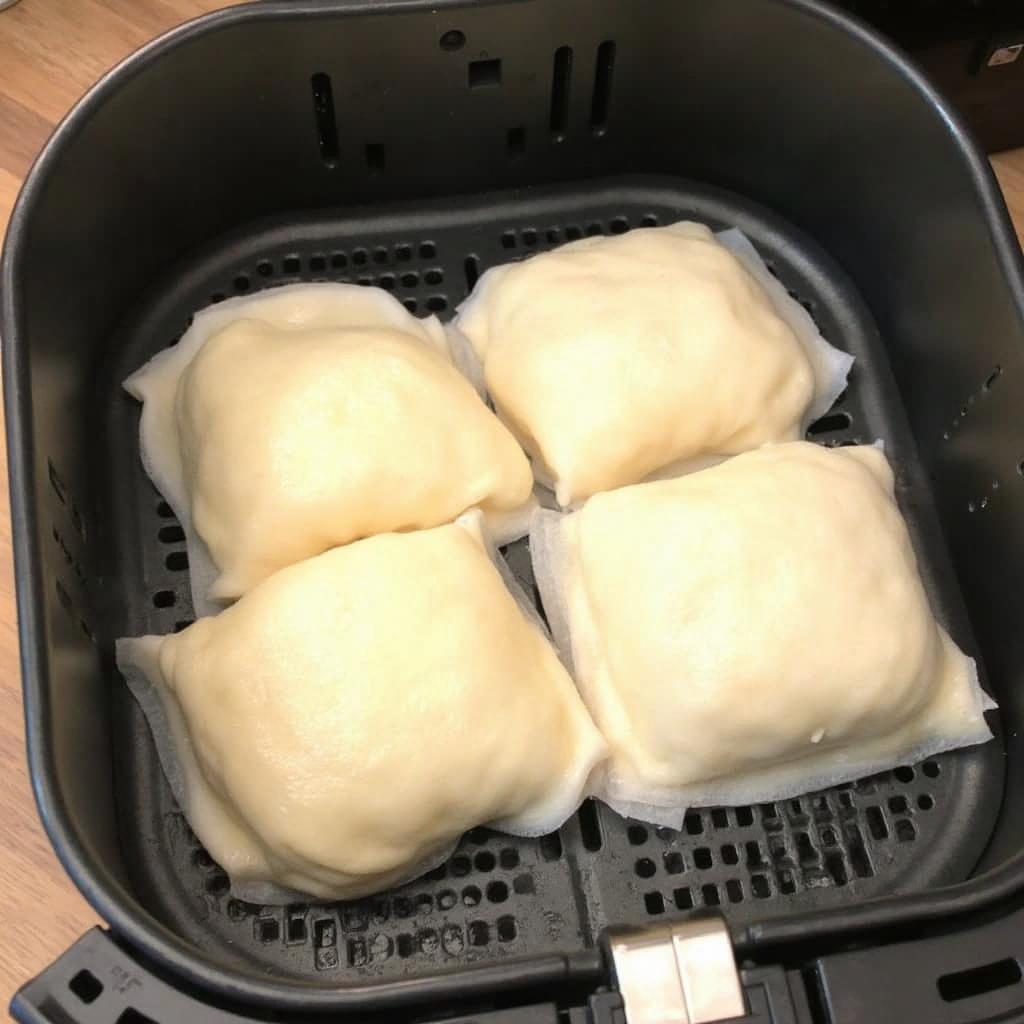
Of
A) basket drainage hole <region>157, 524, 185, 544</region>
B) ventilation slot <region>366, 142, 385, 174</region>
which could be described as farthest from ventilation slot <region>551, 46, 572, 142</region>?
basket drainage hole <region>157, 524, 185, 544</region>

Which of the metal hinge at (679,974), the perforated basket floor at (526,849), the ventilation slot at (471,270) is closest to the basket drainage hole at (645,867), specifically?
the perforated basket floor at (526,849)

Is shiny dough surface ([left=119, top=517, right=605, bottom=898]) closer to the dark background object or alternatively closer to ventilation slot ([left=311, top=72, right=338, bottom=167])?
ventilation slot ([left=311, top=72, right=338, bottom=167])

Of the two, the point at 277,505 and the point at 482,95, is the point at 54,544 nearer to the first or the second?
the point at 277,505

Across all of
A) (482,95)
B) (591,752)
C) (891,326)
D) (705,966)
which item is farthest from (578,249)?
(705,966)

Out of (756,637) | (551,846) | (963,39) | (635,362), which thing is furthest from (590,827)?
(963,39)

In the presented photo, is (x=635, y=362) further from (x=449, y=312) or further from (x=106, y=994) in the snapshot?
(x=106, y=994)

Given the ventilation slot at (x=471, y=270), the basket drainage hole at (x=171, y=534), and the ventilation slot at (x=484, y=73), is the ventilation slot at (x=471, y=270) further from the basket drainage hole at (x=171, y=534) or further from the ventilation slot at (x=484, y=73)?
the basket drainage hole at (x=171, y=534)
